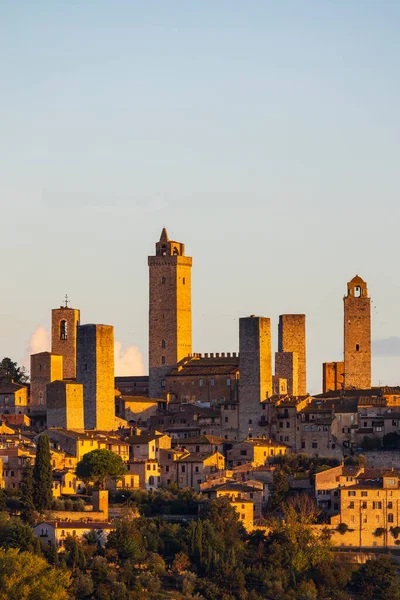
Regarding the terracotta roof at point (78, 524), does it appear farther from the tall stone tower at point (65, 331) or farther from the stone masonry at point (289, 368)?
the tall stone tower at point (65, 331)

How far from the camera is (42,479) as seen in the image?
92.2m

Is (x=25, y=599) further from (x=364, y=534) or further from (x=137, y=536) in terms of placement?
(x=364, y=534)

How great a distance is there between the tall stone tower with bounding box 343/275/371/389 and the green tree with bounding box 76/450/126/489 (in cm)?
1576

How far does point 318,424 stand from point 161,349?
36.7 ft

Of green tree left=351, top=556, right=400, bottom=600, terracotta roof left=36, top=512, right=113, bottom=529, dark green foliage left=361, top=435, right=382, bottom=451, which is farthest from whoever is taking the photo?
dark green foliage left=361, top=435, right=382, bottom=451

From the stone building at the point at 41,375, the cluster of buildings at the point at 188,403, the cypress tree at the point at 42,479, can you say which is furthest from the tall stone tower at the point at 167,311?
the cypress tree at the point at 42,479

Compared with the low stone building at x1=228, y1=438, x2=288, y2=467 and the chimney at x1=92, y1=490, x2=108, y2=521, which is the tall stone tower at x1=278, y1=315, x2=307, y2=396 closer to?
the low stone building at x1=228, y1=438, x2=288, y2=467

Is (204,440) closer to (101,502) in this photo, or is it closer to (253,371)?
(253,371)

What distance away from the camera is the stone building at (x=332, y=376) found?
11200cm

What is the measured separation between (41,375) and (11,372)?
9332 millimetres

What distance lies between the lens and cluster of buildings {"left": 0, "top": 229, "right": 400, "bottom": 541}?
99.1m

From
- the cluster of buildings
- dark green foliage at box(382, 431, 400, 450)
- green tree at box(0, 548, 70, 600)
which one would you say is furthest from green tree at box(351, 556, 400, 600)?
dark green foliage at box(382, 431, 400, 450)

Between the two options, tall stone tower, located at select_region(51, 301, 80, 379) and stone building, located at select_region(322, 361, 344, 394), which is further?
tall stone tower, located at select_region(51, 301, 80, 379)

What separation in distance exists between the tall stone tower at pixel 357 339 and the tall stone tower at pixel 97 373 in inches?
410
